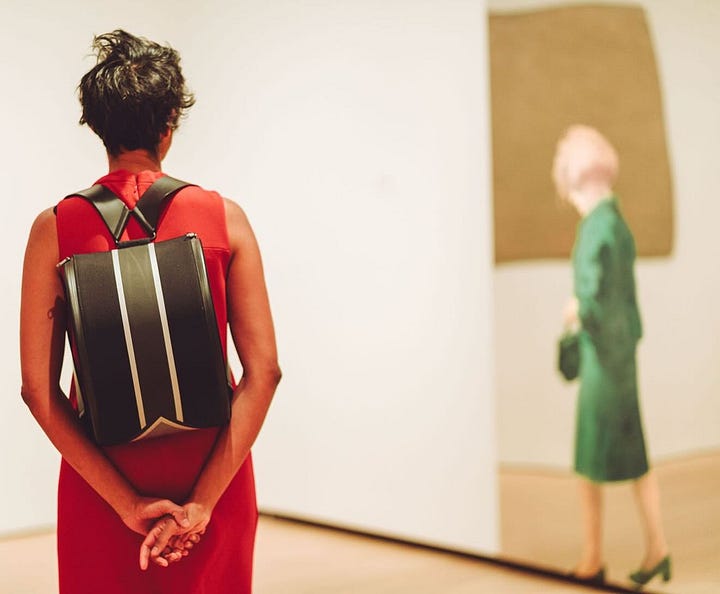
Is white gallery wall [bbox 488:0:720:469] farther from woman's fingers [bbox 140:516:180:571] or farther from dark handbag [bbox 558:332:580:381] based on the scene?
woman's fingers [bbox 140:516:180:571]

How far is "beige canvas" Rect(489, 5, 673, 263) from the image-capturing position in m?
Answer: 2.88

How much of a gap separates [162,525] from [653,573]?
6.99 feet

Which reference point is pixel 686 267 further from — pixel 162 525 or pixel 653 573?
pixel 162 525

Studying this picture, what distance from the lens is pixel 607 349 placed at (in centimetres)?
295

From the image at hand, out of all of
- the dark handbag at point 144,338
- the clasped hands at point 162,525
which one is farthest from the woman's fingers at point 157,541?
the dark handbag at point 144,338

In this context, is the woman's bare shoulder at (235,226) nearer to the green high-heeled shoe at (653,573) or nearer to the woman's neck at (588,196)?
the woman's neck at (588,196)

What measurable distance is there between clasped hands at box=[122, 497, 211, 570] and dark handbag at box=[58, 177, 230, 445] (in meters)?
0.10

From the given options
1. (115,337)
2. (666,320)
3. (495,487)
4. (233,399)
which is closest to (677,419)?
(666,320)

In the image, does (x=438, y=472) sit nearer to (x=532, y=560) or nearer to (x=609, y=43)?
(x=532, y=560)

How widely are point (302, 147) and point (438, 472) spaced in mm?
1510

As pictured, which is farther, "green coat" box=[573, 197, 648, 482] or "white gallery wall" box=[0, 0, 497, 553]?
"white gallery wall" box=[0, 0, 497, 553]

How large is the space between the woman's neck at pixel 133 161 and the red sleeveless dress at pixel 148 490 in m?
0.02

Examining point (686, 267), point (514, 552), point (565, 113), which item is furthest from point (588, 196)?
point (514, 552)

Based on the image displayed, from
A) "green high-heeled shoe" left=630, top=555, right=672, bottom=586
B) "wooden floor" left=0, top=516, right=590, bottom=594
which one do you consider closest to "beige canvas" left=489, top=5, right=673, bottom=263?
"green high-heeled shoe" left=630, top=555, right=672, bottom=586
